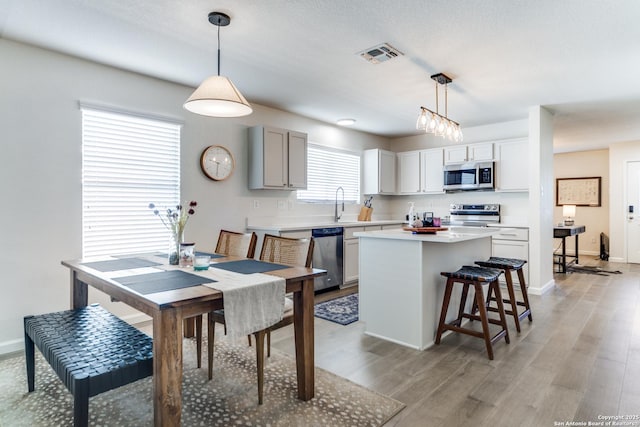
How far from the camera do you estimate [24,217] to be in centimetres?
284

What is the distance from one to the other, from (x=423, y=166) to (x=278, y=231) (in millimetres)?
3133

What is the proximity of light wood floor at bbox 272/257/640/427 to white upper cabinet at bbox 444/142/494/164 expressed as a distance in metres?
2.50

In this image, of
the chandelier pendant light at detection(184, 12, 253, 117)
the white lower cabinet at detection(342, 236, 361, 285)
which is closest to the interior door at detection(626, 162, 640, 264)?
the white lower cabinet at detection(342, 236, 361, 285)

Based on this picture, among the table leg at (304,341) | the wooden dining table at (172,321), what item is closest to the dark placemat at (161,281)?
the wooden dining table at (172,321)

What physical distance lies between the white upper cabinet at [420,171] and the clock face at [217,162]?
10.9 feet

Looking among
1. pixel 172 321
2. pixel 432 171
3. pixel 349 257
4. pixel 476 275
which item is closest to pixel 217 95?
pixel 172 321

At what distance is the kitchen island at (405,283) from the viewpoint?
283 centimetres

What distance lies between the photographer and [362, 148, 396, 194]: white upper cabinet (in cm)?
601

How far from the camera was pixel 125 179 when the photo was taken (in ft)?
11.1

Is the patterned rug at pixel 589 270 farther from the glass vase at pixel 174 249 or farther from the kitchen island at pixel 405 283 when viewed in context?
the glass vase at pixel 174 249

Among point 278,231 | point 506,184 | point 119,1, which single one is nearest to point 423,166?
point 506,184

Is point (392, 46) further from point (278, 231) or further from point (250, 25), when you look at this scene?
point (278, 231)

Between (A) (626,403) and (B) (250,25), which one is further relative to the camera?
(B) (250,25)

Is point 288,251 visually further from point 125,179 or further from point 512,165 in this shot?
point 512,165
